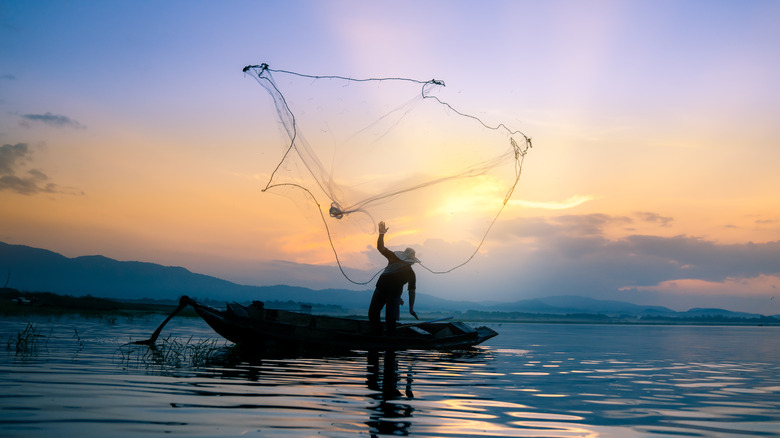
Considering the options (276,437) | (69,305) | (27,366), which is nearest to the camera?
(276,437)

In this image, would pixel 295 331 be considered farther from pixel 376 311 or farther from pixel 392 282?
pixel 392 282

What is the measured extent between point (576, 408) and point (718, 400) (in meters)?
4.13

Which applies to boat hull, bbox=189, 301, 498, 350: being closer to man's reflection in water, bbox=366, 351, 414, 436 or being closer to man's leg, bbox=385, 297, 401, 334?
man's leg, bbox=385, 297, 401, 334

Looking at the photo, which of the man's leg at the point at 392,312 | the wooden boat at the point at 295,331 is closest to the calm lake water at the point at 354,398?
the wooden boat at the point at 295,331

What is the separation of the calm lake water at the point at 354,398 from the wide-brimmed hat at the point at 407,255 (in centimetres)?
406

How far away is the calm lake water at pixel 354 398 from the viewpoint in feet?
26.2

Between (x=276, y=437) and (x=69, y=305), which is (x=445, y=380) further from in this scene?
(x=69, y=305)

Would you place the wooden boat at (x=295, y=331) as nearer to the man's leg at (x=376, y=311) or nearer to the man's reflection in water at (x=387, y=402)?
the man's leg at (x=376, y=311)

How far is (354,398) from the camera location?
10.9m

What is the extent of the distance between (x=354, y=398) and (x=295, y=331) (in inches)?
447

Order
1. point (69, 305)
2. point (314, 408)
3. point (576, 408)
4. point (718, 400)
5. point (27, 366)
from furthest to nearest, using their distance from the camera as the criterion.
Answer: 1. point (69, 305)
2. point (27, 366)
3. point (718, 400)
4. point (576, 408)
5. point (314, 408)

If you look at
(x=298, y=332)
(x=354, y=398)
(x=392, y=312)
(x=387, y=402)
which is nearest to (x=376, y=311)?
(x=392, y=312)

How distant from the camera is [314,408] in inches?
376

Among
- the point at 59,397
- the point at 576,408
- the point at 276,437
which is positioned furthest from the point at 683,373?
the point at 59,397
